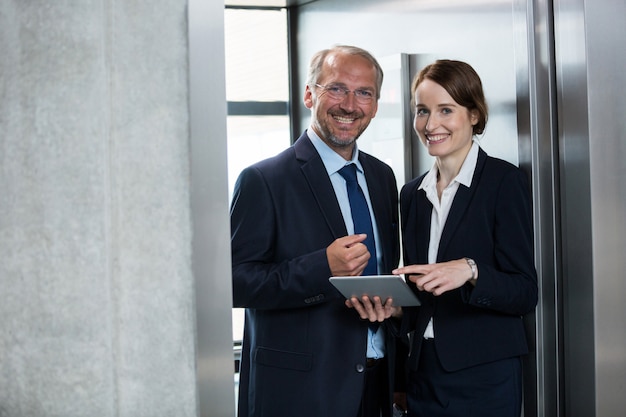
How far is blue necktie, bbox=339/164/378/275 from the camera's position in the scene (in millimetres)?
2730

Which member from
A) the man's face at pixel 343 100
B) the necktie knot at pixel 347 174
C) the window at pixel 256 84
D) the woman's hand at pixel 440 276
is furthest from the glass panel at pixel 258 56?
the woman's hand at pixel 440 276

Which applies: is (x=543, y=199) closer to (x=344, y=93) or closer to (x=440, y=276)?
(x=440, y=276)

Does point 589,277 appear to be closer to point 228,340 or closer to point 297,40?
point 228,340

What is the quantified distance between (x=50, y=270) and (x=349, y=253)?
930 mm

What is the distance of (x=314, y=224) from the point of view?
8.59ft

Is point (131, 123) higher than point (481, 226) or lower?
higher

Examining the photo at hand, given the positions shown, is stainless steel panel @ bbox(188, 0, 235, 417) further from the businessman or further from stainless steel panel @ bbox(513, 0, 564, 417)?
stainless steel panel @ bbox(513, 0, 564, 417)

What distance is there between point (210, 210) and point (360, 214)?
1036 mm

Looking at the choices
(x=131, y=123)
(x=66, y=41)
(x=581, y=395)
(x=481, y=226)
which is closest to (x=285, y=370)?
(x=481, y=226)

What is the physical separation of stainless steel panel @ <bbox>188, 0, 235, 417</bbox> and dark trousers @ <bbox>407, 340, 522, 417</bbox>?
931mm

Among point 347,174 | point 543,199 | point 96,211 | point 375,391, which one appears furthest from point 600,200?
point 96,211

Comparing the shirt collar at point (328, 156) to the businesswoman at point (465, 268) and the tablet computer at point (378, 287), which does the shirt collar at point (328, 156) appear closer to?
the businesswoman at point (465, 268)

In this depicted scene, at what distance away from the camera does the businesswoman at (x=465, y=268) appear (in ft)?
8.08

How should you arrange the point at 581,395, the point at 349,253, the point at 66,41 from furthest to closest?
the point at 581,395 < the point at 349,253 < the point at 66,41
